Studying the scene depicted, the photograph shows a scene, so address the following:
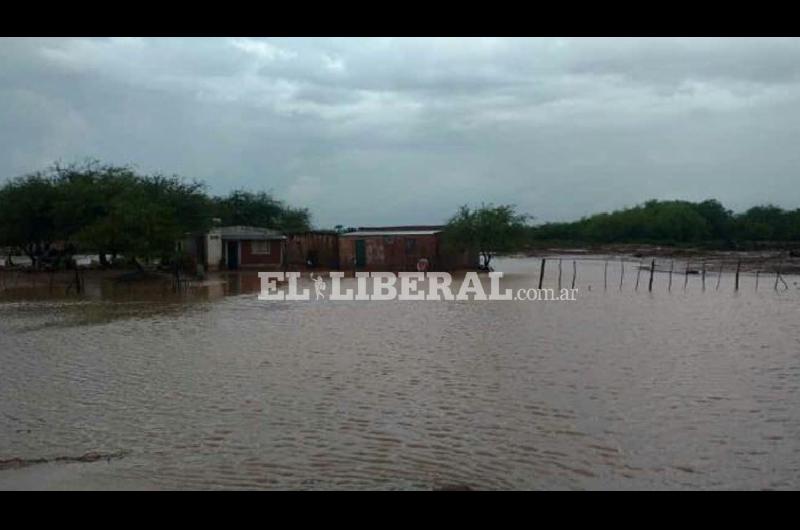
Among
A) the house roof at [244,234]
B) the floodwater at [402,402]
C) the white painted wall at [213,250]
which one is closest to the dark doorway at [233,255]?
the house roof at [244,234]

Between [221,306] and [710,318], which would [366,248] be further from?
[710,318]

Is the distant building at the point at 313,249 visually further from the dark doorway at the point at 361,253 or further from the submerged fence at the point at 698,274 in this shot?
the submerged fence at the point at 698,274

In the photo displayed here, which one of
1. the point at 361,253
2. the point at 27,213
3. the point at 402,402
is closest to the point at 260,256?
the point at 361,253

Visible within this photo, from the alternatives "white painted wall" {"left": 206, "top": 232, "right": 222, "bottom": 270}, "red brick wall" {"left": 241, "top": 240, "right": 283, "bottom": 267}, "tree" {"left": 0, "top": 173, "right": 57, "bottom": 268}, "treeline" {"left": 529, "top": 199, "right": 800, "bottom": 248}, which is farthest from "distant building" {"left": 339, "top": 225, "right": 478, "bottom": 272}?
"treeline" {"left": 529, "top": 199, "right": 800, "bottom": 248}

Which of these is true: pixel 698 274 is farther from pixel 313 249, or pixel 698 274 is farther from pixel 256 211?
pixel 256 211

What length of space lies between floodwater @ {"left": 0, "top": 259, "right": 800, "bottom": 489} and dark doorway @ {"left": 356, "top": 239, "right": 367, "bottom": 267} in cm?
2103

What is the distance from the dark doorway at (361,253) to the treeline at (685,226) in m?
36.2

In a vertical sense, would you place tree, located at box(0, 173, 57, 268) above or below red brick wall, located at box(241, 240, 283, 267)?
above

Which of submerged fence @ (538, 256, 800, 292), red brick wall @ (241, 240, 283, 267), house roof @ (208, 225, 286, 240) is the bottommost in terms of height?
submerged fence @ (538, 256, 800, 292)

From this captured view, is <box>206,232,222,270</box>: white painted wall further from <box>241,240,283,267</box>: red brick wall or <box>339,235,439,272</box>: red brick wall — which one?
<box>339,235,439,272</box>: red brick wall

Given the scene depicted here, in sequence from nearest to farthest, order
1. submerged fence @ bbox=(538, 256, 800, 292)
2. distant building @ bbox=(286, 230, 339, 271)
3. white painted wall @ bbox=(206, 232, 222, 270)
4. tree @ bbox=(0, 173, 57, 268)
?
submerged fence @ bbox=(538, 256, 800, 292) → tree @ bbox=(0, 173, 57, 268) → white painted wall @ bbox=(206, 232, 222, 270) → distant building @ bbox=(286, 230, 339, 271)

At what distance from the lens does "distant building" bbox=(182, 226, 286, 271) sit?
4016 cm

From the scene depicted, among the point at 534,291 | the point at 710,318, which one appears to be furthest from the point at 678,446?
the point at 534,291

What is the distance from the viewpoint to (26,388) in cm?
1099
